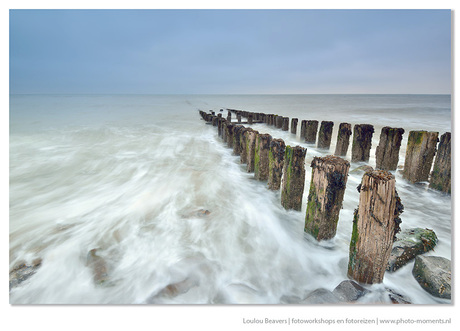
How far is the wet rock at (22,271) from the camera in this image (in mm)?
2109

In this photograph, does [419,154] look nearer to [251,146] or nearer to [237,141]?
[251,146]

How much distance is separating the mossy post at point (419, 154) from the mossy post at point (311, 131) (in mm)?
3535

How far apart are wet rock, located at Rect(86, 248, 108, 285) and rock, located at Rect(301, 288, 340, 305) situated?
185cm

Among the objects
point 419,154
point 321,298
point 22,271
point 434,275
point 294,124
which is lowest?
point 22,271

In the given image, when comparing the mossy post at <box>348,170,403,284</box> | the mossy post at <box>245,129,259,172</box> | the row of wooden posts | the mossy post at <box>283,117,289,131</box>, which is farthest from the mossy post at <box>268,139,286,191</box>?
the mossy post at <box>283,117,289,131</box>

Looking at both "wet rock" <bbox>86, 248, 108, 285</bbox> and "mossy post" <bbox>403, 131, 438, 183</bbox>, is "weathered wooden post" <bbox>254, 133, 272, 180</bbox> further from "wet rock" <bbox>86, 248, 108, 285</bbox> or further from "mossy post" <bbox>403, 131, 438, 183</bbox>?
"wet rock" <bbox>86, 248, 108, 285</bbox>

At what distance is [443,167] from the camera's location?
148 inches

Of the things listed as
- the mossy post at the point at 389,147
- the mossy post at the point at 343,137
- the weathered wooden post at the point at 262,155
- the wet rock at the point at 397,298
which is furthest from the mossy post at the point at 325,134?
the wet rock at the point at 397,298

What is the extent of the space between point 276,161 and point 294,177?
635 mm

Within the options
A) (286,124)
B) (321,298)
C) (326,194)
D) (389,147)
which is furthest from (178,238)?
(286,124)

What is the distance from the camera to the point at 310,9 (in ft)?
10.1

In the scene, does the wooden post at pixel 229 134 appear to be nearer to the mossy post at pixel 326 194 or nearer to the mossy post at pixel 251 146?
the mossy post at pixel 251 146

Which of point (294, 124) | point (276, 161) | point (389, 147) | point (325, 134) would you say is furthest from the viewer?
point (294, 124)
